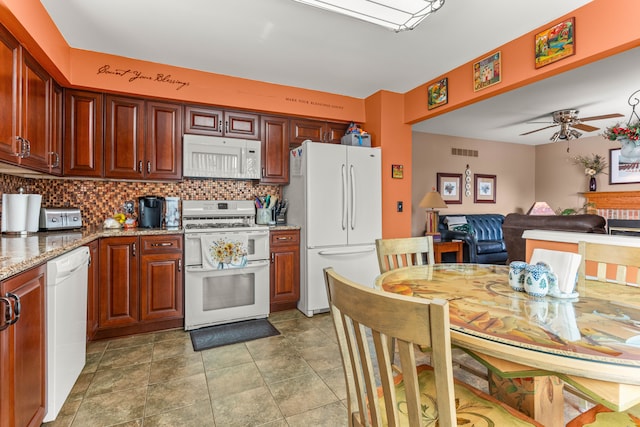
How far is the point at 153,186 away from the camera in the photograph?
3.49 metres

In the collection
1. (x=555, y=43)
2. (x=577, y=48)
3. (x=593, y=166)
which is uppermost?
(x=555, y=43)

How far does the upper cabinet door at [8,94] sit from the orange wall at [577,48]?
3447 mm

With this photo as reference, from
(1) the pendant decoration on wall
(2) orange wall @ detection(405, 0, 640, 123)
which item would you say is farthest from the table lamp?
(2) orange wall @ detection(405, 0, 640, 123)

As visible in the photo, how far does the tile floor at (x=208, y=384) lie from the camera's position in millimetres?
1790

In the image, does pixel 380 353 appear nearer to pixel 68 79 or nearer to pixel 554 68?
pixel 554 68

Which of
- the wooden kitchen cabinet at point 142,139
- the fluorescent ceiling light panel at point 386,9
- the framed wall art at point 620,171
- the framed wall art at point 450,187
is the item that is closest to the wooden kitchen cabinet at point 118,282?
the wooden kitchen cabinet at point 142,139

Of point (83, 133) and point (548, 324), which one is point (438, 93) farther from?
point (83, 133)

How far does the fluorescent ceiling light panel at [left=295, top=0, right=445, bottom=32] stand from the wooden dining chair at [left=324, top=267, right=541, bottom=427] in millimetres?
1738

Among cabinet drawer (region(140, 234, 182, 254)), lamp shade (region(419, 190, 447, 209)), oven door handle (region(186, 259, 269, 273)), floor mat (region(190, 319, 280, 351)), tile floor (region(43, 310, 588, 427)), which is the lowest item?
tile floor (region(43, 310, 588, 427))

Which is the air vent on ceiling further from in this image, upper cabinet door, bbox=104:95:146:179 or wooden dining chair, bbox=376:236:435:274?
upper cabinet door, bbox=104:95:146:179

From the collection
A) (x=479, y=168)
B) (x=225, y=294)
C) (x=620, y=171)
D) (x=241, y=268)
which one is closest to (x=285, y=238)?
(x=241, y=268)

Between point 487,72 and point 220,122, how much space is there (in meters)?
2.62

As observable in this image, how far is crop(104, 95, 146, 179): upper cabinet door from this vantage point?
3.04 meters

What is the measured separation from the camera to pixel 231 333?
9.70 ft
